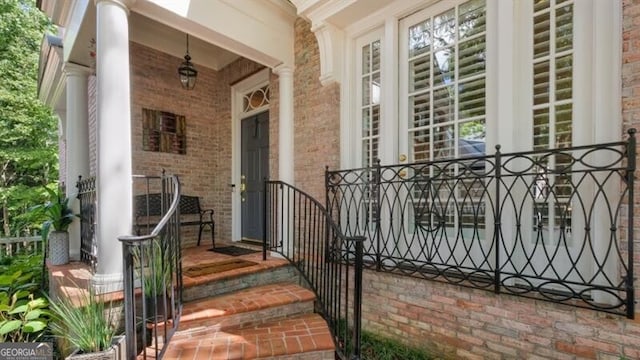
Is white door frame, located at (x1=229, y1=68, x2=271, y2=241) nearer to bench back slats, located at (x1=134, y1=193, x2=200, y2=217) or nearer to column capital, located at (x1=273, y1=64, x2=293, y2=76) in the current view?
bench back slats, located at (x1=134, y1=193, x2=200, y2=217)

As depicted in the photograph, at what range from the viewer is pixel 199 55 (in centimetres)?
514

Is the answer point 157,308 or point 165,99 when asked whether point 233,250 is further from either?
point 165,99

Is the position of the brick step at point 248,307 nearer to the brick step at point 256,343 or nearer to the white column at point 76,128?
the brick step at point 256,343

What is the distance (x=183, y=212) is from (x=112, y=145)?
2.43 meters

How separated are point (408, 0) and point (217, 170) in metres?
3.71

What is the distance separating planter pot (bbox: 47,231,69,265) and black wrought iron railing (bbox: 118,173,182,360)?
1.69m

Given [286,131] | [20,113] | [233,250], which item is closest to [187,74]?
[286,131]

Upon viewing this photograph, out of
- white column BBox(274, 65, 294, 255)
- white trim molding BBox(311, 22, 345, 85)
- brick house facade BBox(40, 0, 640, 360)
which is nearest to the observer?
brick house facade BBox(40, 0, 640, 360)

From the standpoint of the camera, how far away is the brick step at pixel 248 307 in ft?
8.19

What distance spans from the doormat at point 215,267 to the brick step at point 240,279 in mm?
108

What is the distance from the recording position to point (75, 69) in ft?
13.4

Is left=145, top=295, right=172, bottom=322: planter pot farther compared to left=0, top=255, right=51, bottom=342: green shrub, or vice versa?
left=0, top=255, right=51, bottom=342: green shrub

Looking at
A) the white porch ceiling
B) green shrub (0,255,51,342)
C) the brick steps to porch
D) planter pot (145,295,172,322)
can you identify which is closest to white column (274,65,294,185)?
the white porch ceiling

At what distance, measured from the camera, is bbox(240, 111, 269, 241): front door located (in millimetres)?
4773
